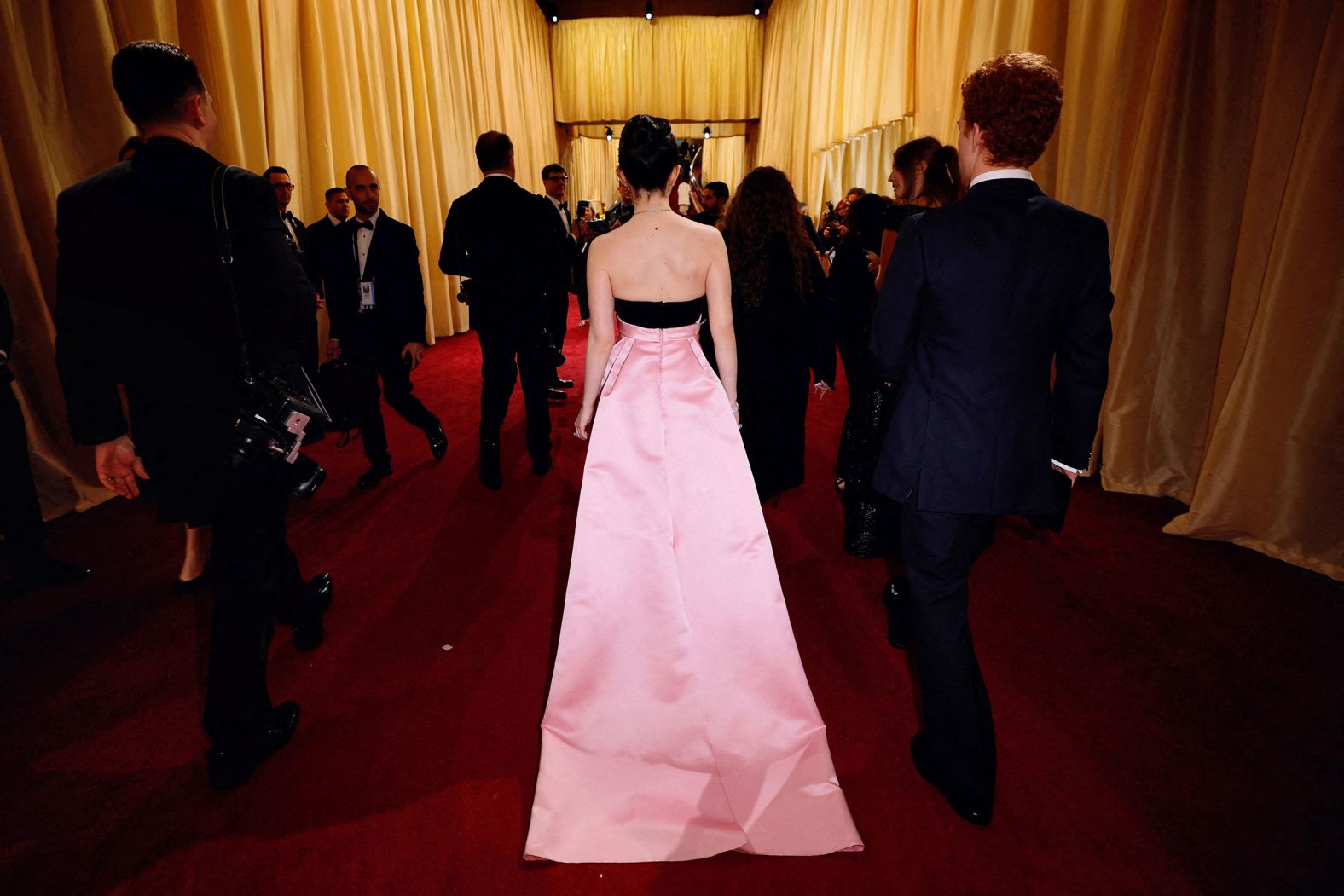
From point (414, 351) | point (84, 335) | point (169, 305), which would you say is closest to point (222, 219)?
point (169, 305)

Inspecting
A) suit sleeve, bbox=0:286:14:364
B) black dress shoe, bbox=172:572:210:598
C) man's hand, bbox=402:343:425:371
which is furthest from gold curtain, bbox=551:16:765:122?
black dress shoe, bbox=172:572:210:598

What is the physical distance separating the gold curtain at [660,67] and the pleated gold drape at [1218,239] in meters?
9.28

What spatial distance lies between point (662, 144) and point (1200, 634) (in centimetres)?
255

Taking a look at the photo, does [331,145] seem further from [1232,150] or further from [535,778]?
[1232,150]

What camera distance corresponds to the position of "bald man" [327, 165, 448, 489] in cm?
347

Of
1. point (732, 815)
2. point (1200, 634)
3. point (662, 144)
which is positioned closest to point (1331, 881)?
point (1200, 634)

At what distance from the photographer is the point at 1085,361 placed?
4.59 feet

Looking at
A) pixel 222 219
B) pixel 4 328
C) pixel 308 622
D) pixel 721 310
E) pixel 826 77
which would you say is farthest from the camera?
pixel 826 77

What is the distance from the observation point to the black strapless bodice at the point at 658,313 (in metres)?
1.92

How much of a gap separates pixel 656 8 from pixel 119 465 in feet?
44.5

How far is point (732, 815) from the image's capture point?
1565 mm

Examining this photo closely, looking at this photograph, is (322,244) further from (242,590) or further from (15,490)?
(242,590)

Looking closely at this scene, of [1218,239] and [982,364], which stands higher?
[1218,239]

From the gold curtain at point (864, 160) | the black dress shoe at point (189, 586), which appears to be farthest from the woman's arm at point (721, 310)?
the gold curtain at point (864, 160)
